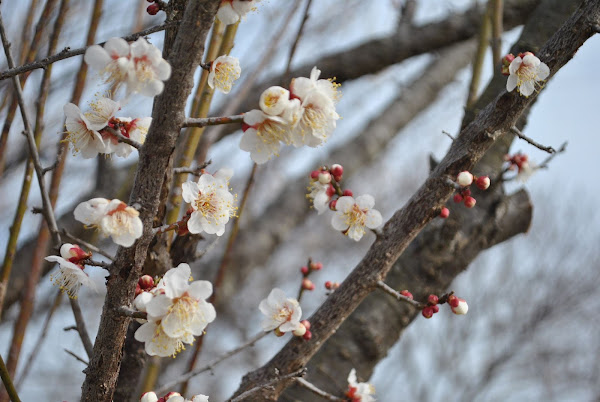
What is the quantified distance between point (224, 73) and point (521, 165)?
4.30 ft

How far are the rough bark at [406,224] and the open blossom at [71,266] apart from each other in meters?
0.55

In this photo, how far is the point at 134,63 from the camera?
0.88 m

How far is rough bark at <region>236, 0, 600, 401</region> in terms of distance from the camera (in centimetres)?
129

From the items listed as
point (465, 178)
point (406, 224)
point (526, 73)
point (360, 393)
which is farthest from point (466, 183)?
point (360, 393)

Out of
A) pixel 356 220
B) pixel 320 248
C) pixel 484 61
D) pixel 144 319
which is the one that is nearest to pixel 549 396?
pixel 320 248

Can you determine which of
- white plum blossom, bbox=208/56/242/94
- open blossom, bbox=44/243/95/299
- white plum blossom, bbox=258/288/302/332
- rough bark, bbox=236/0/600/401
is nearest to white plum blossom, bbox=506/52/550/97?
rough bark, bbox=236/0/600/401

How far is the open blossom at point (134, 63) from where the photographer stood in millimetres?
847

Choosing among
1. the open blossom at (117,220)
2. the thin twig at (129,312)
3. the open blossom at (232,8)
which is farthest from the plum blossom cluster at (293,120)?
the thin twig at (129,312)

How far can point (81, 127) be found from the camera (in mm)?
1049

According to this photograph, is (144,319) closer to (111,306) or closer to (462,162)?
(111,306)

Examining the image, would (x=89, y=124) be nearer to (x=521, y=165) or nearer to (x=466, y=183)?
(x=466, y=183)

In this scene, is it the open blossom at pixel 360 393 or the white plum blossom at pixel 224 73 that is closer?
the white plum blossom at pixel 224 73

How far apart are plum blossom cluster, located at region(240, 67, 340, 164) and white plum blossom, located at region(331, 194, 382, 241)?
0.44m

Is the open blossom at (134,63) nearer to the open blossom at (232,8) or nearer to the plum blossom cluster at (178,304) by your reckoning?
the open blossom at (232,8)
